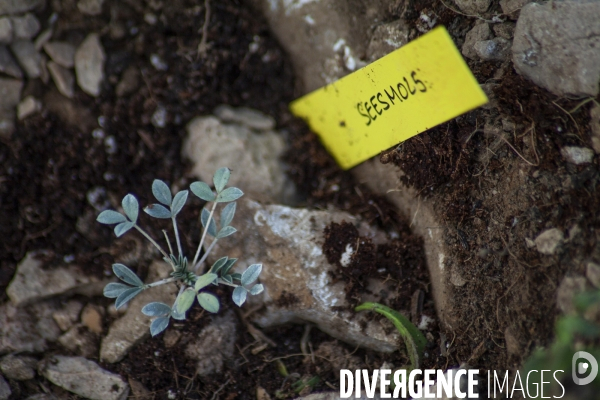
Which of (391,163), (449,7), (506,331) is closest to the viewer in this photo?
(506,331)

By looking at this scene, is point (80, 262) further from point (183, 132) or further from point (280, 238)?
point (280, 238)

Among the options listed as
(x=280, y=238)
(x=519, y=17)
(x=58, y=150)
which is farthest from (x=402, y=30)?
(x=58, y=150)

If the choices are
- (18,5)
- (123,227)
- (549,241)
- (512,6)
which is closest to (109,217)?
(123,227)

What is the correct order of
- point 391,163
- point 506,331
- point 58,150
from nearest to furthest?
point 506,331 < point 391,163 < point 58,150

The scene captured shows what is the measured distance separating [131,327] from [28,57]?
992 mm

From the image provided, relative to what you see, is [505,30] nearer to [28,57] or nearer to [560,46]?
[560,46]

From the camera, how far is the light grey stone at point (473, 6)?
126 centimetres

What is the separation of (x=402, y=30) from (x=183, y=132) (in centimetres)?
79

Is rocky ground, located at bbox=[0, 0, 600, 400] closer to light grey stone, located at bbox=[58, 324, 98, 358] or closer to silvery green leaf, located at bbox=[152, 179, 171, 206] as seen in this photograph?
light grey stone, located at bbox=[58, 324, 98, 358]

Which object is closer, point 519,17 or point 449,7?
point 519,17

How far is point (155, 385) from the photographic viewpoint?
1372 mm

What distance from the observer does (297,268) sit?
1396mm

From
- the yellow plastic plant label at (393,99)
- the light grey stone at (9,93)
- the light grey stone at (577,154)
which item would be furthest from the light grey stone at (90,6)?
the light grey stone at (577,154)

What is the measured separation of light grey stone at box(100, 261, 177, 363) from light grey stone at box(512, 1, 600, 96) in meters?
1.15
